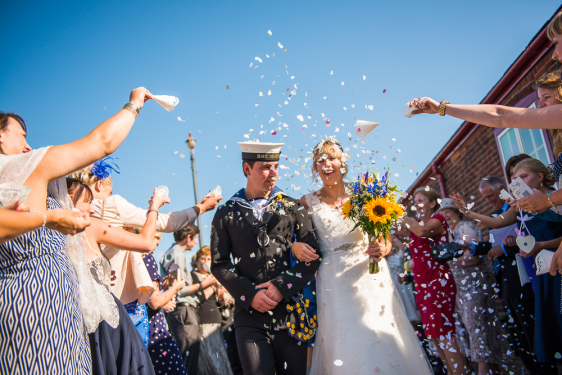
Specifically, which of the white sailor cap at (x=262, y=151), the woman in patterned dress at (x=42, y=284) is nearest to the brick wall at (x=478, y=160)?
the white sailor cap at (x=262, y=151)

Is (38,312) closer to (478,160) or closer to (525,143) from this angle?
(525,143)

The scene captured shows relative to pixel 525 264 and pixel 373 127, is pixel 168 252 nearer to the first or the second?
pixel 373 127

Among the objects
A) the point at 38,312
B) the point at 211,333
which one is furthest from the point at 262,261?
the point at 211,333

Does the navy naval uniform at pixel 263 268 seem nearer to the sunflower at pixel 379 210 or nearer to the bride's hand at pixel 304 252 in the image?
the bride's hand at pixel 304 252

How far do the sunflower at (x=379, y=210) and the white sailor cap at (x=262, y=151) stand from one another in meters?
0.94

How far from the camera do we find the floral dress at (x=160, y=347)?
4.27 meters

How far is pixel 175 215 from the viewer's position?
3730mm

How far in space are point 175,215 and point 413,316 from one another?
5096 mm

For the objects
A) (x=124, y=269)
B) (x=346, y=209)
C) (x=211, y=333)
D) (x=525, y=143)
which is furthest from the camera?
(x=525, y=143)

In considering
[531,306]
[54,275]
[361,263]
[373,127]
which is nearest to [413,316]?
[531,306]

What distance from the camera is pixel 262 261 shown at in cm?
320

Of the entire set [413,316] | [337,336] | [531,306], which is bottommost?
[413,316]

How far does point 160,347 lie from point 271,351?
6.56 feet

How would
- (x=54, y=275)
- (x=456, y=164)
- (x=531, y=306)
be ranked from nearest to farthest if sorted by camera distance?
(x=54, y=275) → (x=531, y=306) → (x=456, y=164)
